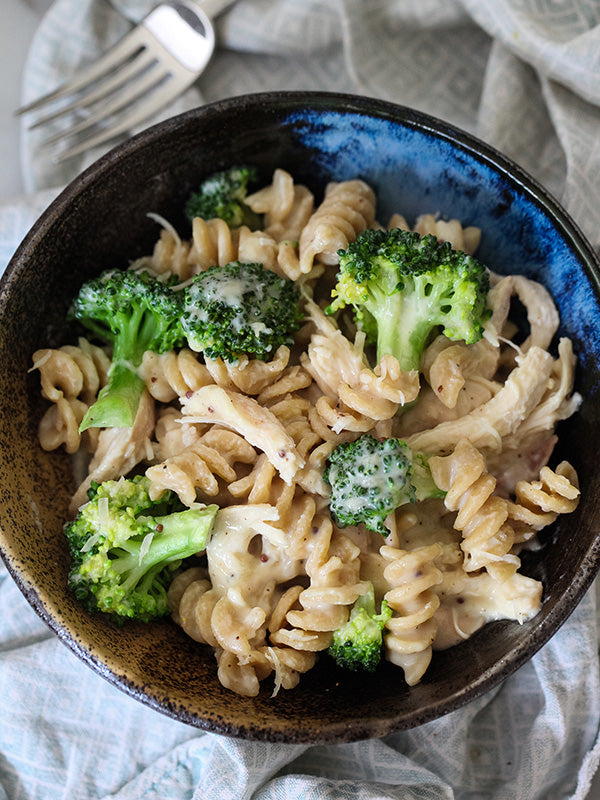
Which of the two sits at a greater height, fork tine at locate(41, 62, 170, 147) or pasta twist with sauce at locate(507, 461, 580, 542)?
fork tine at locate(41, 62, 170, 147)

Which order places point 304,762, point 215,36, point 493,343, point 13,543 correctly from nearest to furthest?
point 13,543
point 493,343
point 304,762
point 215,36

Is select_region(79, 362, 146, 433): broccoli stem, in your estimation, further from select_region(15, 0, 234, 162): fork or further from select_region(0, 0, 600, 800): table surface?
select_region(0, 0, 600, 800): table surface

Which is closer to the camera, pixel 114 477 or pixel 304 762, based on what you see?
pixel 114 477

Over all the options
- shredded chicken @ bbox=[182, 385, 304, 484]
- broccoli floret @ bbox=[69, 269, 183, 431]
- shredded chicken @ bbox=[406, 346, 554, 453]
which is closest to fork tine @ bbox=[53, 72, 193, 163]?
broccoli floret @ bbox=[69, 269, 183, 431]

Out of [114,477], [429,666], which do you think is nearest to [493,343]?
[429,666]

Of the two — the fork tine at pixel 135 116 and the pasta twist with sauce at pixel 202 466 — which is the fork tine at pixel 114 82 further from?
the pasta twist with sauce at pixel 202 466

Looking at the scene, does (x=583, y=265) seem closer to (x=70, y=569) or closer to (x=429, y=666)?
(x=429, y=666)
